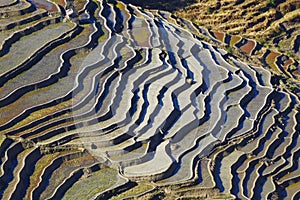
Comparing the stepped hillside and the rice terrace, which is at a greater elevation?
the stepped hillside

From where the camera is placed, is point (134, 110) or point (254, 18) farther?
point (254, 18)

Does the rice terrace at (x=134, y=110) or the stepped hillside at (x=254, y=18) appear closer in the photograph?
the rice terrace at (x=134, y=110)

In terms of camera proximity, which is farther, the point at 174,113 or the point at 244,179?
the point at 174,113

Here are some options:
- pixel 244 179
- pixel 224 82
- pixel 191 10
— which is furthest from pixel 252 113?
pixel 191 10

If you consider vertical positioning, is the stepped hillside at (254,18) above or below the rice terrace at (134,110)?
above

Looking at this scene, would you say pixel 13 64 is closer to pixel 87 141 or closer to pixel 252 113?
pixel 87 141

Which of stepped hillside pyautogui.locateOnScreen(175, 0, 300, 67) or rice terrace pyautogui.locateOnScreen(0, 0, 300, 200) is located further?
stepped hillside pyautogui.locateOnScreen(175, 0, 300, 67)

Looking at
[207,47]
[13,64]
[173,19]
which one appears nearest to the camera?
[13,64]

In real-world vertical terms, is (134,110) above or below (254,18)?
below
